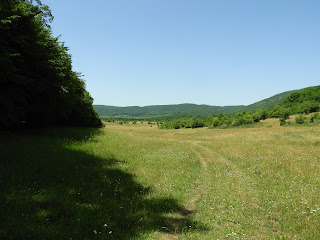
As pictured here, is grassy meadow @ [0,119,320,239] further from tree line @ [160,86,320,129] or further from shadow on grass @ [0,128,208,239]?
tree line @ [160,86,320,129]

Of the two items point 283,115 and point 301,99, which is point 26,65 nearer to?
point 283,115

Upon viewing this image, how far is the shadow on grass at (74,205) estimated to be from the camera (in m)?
4.77

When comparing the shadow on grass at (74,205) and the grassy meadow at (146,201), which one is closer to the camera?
the shadow on grass at (74,205)

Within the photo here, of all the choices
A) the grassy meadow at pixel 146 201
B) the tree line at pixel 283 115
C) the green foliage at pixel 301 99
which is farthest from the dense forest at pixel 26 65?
the green foliage at pixel 301 99

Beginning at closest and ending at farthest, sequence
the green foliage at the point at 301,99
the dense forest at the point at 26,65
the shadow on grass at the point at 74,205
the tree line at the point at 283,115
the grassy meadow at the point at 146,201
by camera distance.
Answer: the shadow on grass at the point at 74,205
the grassy meadow at the point at 146,201
the dense forest at the point at 26,65
the tree line at the point at 283,115
the green foliage at the point at 301,99

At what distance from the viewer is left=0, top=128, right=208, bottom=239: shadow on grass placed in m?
4.77

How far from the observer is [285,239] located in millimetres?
4988

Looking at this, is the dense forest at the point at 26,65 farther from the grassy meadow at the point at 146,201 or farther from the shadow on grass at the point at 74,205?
the shadow on grass at the point at 74,205

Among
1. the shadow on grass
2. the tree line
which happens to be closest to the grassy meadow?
the shadow on grass

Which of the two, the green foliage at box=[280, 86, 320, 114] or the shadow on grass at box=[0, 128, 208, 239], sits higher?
the green foliage at box=[280, 86, 320, 114]

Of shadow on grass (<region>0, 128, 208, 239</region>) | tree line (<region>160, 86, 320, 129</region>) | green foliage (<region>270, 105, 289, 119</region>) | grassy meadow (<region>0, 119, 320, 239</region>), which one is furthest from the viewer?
green foliage (<region>270, 105, 289, 119</region>)

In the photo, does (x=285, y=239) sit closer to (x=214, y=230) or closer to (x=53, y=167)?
(x=214, y=230)

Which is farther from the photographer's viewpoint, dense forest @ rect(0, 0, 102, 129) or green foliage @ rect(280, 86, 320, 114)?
green foliage @ rect(280, 86, 320, 114)

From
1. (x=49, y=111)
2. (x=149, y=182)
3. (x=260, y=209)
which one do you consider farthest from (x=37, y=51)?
(x=260, y=209)
